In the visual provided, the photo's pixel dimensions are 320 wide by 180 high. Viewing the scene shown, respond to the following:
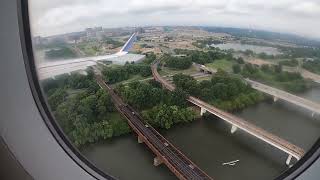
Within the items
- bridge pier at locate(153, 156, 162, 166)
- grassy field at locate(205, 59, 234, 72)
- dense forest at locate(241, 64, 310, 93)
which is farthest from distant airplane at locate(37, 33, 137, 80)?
bridge pier at locate(153, 156, 162, 166)

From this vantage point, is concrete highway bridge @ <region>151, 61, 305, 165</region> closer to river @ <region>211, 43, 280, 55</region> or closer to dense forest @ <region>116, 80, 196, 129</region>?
dense forest @ <region>116, 80, 196, 129</region>

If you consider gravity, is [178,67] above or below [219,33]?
below

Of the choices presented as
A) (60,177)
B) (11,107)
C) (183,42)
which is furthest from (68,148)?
(183,42)

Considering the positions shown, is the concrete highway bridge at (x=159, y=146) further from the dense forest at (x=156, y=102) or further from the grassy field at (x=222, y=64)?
the grassy field at (x=222, y=64)

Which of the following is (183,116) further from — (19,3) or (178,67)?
(19,3)

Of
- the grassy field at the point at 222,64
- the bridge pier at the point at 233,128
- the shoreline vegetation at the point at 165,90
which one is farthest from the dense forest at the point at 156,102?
the bridge pier at the point at 233,128
